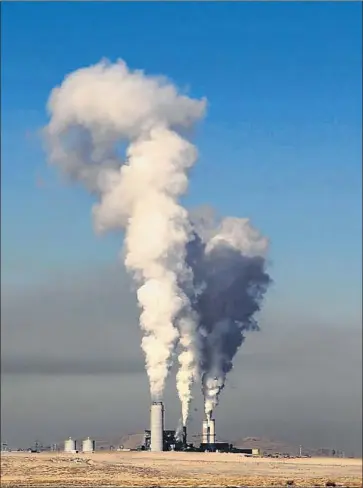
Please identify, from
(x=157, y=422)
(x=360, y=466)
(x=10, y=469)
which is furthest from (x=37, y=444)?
(x=360, y=466)

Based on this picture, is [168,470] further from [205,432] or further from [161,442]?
[205,432]

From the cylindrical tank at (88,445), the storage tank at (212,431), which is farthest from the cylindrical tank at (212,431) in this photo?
the cylindrical tank at (88,445)

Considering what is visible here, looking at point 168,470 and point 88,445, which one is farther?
point 88,445

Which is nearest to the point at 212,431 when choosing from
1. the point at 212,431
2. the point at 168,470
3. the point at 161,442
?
the point at 212,431

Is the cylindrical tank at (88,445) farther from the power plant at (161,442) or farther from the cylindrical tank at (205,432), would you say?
the cylindrical tank at (205,432)

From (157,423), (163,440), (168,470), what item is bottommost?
(168,470)
